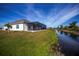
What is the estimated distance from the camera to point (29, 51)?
1.94m

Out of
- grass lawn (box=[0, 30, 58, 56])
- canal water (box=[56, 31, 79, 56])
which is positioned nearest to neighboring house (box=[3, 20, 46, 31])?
grass lawn (box=[0, 30, 58, 56])

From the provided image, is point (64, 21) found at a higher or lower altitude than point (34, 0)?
lower

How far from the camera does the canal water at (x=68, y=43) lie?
1.92 m

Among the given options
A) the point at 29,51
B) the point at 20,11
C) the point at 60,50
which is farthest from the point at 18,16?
the point at 60,50

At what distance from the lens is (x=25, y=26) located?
6.53ft

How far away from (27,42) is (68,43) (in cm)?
44

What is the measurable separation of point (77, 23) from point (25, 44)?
61cm

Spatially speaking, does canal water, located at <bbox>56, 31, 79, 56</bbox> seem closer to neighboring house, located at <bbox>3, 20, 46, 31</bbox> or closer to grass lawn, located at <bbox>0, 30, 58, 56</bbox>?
grass lawn, located at <bbox>0, 30, 58, 56</bbox>

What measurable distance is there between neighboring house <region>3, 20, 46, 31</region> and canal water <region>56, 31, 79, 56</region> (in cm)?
23

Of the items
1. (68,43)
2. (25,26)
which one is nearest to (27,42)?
(25,26)

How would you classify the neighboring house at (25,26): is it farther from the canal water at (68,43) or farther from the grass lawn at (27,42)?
the canal water at (68,43)

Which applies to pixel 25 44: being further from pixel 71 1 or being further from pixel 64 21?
pixel 71 1

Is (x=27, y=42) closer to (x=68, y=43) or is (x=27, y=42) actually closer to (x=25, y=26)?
(x=25, y=26)

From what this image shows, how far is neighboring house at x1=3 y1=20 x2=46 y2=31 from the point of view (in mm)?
1961
